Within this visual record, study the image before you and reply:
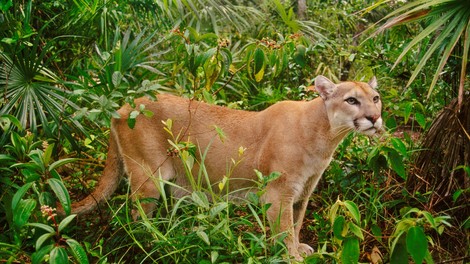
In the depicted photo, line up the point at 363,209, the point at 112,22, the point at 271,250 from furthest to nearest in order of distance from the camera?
the point at 112,22, the point at 363,209, the point at 271,250

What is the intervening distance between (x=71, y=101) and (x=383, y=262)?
94.3 inches

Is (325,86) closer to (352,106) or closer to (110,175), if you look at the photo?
(352,106)

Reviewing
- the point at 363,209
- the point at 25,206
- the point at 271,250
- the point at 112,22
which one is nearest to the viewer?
the point at 25,206

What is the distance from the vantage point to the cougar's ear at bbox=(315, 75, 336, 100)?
13.6ft

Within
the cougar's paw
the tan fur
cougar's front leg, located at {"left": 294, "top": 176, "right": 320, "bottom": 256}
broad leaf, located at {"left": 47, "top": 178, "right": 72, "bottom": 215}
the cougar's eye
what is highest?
the cougar's eye

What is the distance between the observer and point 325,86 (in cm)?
415

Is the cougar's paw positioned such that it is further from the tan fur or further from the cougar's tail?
the cougar's tail

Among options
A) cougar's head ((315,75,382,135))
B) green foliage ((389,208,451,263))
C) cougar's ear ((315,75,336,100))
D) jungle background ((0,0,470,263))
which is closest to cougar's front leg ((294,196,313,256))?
jungle background ((0,0,470,263))

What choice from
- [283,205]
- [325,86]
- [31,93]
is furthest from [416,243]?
[31,93]

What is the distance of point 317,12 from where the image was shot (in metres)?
7.48

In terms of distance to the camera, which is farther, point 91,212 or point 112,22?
point 112,22

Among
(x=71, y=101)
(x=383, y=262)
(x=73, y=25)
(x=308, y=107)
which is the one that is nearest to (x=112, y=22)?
(x=73, y=25)

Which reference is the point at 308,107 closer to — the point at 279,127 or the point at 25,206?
the point at 279,127

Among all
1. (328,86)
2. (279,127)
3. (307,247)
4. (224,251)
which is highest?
(328,86)
